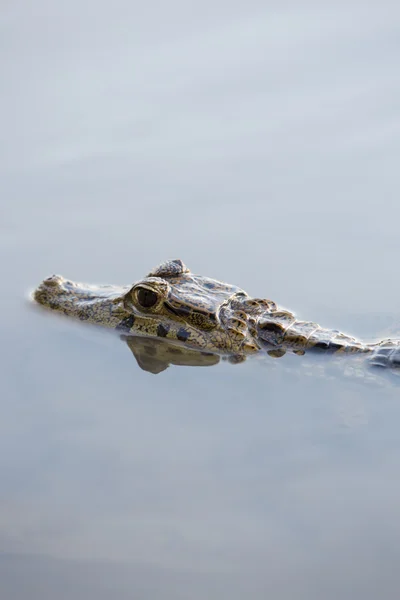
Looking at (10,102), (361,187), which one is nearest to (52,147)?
(10,102)

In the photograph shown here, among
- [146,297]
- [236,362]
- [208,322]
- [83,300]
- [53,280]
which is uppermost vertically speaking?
[53,280]

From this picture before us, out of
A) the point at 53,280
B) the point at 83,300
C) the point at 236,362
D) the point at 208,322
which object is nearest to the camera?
the point at 236,362

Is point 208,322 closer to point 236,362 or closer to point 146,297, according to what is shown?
point 236,362

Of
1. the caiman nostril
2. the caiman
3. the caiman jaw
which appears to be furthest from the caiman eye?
the caiman nostril

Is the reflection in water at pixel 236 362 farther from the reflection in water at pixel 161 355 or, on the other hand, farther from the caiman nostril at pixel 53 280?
the caiman nostril at pixel 53 280

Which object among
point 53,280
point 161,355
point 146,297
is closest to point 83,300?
point 53,280

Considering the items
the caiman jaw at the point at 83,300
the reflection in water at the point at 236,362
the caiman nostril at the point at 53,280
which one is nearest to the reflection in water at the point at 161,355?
Result: the reflection in water at the point at 236,362

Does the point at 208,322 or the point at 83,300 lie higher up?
the point at 83,300
